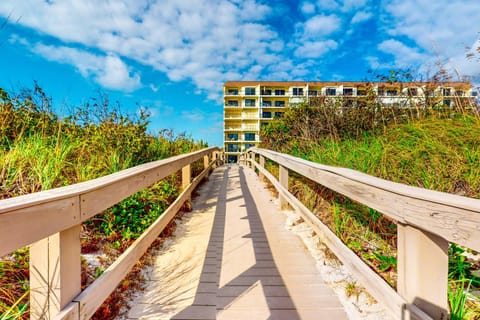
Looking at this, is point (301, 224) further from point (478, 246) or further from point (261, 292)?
point (478, 246)

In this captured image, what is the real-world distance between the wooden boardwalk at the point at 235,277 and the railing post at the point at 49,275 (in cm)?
86

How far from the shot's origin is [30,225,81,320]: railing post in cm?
92

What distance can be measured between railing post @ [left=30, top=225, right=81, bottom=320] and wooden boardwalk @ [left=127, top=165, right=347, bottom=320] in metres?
0.86

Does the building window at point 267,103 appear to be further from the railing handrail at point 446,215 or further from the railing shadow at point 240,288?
the railing handrail at point 446,215

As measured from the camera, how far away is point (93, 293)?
1138 millimetres

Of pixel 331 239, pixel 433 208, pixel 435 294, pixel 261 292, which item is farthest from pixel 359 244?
pixel 433 208

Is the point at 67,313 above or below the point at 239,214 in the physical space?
above

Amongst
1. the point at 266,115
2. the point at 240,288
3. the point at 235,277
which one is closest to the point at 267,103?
the point at 266,115

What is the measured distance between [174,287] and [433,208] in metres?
1.85

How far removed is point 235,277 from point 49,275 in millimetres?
1503

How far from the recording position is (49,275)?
3.01 ft

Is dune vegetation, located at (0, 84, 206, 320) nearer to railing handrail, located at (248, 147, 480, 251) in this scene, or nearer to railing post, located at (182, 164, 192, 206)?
railing post, located at (182, 164, 192, 206)

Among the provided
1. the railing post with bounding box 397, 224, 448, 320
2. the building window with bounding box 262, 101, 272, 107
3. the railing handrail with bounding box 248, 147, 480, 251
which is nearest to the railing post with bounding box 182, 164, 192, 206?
the railing handrail with bounding box 248, 147, 480, 251

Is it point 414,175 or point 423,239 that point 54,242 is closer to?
point 423,239
